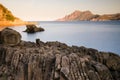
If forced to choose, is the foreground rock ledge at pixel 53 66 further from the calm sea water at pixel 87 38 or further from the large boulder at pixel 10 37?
the calm sea water at pixel 87 38

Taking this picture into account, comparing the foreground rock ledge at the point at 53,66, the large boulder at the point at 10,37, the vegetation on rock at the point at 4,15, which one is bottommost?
the vegetation on rock at the point at 4,15

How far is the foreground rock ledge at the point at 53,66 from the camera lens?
51.2 ft

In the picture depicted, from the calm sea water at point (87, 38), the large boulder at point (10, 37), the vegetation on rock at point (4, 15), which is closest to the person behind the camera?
the large boulder at point (10, 37)

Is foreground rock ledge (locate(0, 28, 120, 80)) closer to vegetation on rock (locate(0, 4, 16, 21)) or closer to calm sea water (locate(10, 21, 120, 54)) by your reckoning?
calm sea water (locate(10, 21, 120, 54))

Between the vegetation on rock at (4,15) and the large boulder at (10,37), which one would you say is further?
the vegetation on rock at (4,15)

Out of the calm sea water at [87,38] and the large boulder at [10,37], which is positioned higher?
the large boulder at [10,37]

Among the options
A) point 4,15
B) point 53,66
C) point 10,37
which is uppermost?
point 10,37

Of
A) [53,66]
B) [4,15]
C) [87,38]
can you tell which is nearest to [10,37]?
[53,66]

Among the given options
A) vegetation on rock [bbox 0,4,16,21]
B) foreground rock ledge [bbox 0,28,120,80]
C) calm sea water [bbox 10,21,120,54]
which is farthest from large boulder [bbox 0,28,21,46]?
vegetation on rock [bbox 0,4,16,21]

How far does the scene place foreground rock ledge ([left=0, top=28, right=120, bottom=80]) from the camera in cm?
1562

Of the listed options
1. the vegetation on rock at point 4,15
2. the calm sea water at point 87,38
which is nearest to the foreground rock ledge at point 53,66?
the calm sea water at point 87,38

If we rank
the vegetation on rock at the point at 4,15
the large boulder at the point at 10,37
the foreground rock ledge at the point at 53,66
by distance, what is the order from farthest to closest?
the vegetation on rock at the point at 4,15 → the large boulder at the point at 10,37 → the foreground rock ledge at the point at 53,66

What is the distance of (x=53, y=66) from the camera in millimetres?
16156

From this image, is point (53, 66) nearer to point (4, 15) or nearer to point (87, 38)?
point (87, 38)
